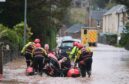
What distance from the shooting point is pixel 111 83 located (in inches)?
802

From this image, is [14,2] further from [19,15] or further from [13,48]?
[13,48]

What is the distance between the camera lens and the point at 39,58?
25.0 metres

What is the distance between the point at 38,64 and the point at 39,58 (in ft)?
1.25

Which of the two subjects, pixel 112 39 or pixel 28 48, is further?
pixel 112 39

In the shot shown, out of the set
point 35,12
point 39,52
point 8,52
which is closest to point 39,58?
point 39,52

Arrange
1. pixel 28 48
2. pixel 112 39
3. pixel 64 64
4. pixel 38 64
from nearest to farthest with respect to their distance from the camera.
→ pixel 64 64, pixel 38 64, pixel 28 48, pixel 112 39

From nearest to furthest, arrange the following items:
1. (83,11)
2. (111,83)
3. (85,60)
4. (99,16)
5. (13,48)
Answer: (111,83) < (85,60) < (13,48) < (99,16) < (83,11)

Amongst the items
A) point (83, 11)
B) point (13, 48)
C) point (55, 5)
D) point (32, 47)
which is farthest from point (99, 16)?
point (32, 47)

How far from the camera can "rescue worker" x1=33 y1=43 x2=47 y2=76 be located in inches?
982

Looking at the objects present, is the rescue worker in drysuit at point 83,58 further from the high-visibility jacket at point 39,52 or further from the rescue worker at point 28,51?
the rescue worker at point 28,51

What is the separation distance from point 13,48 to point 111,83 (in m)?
17.9

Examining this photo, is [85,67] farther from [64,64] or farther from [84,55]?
[64,64]

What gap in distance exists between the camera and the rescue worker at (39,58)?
24.9 m

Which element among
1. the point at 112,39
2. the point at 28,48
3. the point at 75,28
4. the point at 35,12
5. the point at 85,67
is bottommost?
the point at 75,28
